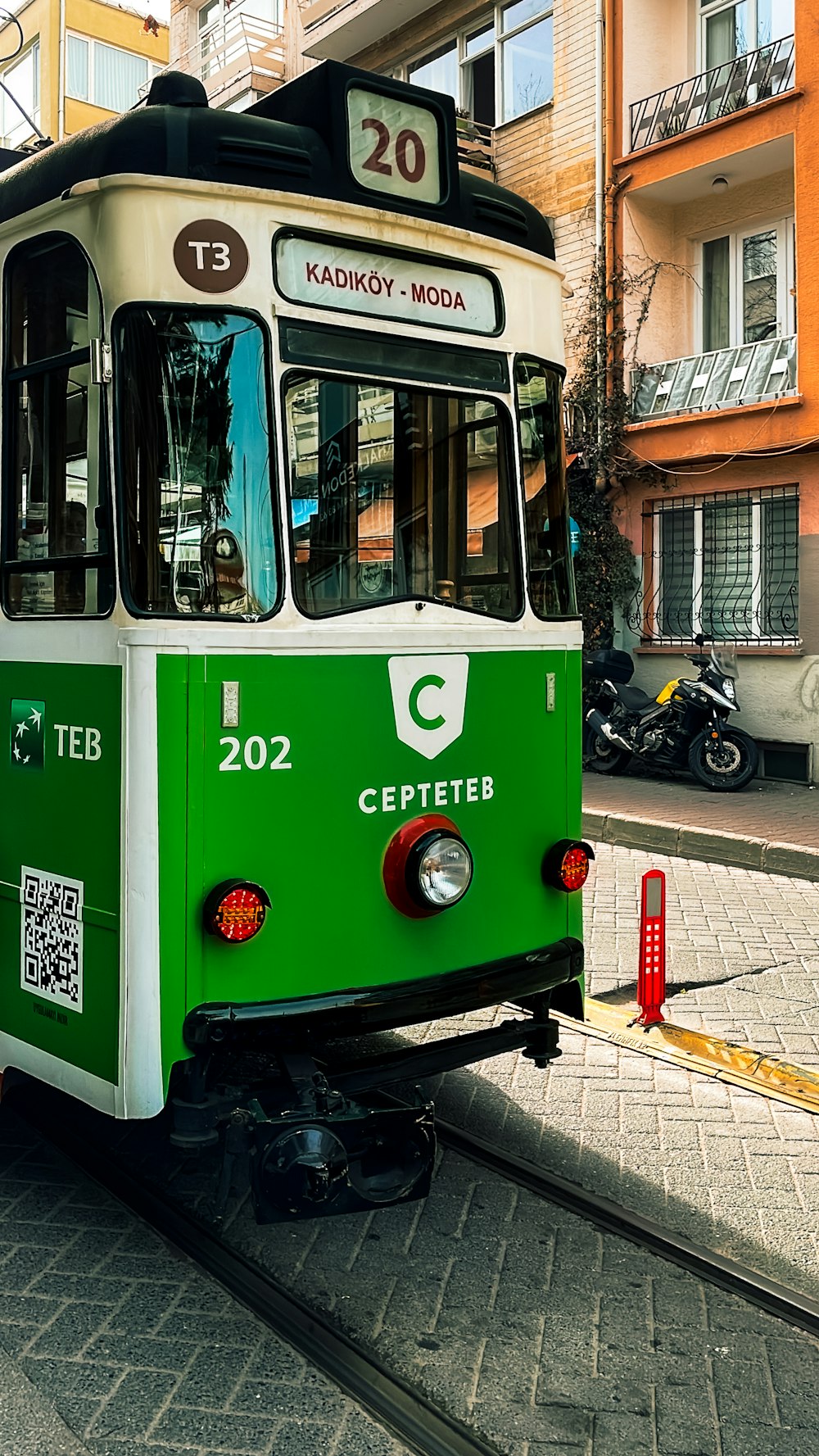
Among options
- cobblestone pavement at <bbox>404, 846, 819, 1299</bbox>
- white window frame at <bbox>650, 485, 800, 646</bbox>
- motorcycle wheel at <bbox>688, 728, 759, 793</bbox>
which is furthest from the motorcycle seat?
cobblestone pavement at <bbox>404, 846, 819, 1299</bbox>

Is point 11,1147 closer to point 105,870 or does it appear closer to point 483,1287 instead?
point 105,870

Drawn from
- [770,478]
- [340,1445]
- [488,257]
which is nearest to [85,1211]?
[340,1445]

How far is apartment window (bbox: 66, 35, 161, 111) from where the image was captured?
30766mm

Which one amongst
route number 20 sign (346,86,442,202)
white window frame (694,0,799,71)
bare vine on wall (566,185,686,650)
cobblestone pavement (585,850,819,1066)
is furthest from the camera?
bare vine on wall (566,185,686,650)

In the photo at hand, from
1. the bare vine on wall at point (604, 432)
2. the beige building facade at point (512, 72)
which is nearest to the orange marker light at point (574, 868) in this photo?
the bare vine on wall at point (604, 432)

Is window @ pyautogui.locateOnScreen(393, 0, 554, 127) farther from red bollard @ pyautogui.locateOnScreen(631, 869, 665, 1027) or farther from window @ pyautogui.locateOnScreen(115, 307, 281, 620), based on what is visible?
window @ pyautogui.locateOnScreen(115, 307, 281, 620)

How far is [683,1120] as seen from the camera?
5.11m

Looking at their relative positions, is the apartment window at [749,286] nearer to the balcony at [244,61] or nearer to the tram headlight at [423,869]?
the balcony at [244,61]

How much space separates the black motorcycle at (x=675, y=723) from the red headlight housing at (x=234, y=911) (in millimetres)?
9980

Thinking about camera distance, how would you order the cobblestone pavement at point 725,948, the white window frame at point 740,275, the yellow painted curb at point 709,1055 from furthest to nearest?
the white window frame at point 740,275
the cobblestone pavement at point 725,948
the yellow painted curb at point 709,1055

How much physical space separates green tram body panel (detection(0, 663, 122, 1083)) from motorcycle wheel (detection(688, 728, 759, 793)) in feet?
32.4

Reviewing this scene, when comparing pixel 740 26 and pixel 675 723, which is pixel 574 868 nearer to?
pixel 675 723

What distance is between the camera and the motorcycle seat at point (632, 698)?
14297mm

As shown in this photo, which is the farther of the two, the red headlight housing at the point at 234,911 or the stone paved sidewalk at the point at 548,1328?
the red headlight housing at the point at 234,911
